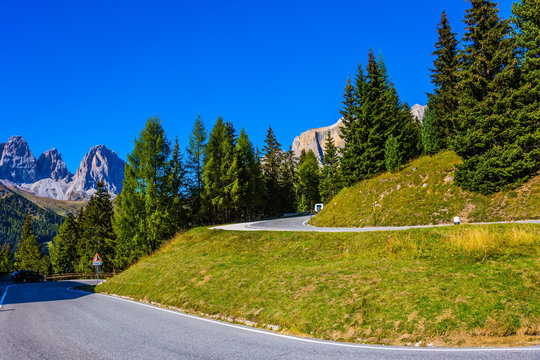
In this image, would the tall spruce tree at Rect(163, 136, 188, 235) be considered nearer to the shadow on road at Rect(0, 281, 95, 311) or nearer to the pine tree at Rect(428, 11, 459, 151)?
the shadow on road at Rect(0, 281, 95, 311)

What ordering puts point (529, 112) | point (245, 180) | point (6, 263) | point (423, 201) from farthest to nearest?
point (6, 263)
point (245, 180)
point (423, 201)
point (529, 112)

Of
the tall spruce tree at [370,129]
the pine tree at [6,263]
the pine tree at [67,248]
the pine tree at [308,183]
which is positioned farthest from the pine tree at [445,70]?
Result: the pine tree at [6,263]

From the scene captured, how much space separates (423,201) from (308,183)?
1857 inches

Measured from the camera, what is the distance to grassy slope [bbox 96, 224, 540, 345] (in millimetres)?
7316

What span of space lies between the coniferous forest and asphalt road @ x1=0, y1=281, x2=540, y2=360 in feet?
69.4

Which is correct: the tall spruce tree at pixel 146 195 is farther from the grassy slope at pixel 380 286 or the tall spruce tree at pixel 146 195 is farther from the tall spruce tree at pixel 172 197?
the grassy slope at pixel 380 286

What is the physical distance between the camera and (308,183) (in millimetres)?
72625

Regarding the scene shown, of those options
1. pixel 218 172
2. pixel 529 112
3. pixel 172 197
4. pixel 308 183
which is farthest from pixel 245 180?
pixel 529 112

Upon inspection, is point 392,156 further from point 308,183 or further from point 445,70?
point 308,183

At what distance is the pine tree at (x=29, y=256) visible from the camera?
2670 inches

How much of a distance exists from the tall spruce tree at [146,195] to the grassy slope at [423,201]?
55.1 feet

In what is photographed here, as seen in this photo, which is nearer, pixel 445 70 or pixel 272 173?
pixel 445 70

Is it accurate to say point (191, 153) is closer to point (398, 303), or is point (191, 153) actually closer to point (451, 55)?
point (451, 55)

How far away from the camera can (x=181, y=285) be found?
15719 millimetres
